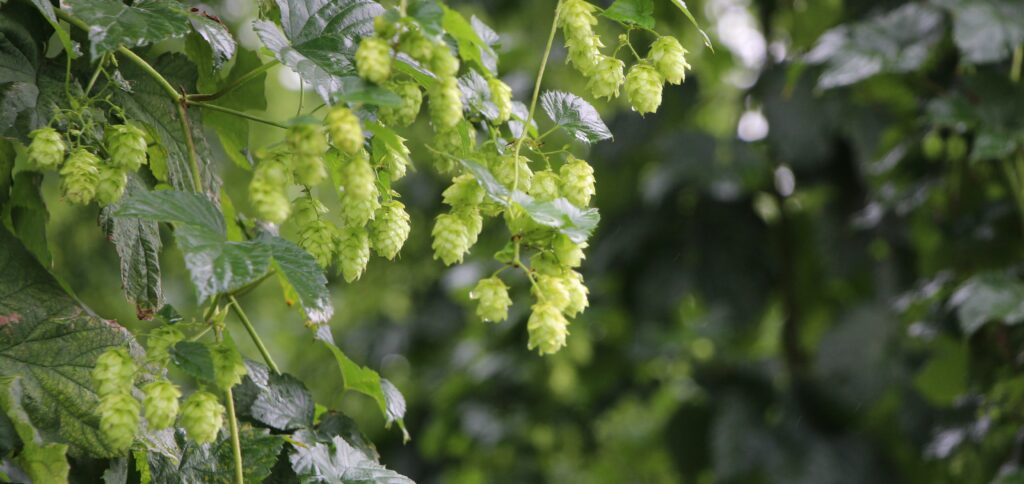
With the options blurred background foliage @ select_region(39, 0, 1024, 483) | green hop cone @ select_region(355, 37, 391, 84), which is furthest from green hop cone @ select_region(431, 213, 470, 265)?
blurred background foliage @ select_region(39, 0, 1024, 483)

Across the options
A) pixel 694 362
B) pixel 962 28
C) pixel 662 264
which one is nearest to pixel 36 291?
pixel 962 28

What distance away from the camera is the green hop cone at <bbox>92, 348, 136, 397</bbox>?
609mm

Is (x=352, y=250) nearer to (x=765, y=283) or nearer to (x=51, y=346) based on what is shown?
(x=51, y=346)

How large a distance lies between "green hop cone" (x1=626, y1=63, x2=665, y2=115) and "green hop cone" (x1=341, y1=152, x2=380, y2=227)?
7.1 inches

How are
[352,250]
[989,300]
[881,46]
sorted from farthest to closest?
[881,46] < [989,300] < [352,250]

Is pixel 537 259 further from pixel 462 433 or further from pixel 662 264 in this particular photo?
pixel 462 433

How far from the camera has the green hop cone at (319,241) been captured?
→ 0.68 m

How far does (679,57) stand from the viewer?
72cm

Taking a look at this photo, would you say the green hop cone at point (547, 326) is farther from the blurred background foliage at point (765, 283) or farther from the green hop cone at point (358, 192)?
the blurred background foliage at point (765, 283)

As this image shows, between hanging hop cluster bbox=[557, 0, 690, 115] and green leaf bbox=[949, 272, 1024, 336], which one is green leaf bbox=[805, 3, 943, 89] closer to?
green leaf bbox=[949, 272, 1024, 336]

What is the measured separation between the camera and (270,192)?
606 millimetres

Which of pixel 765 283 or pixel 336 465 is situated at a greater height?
pixel 336 465

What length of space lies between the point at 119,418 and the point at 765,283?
6.13 feet

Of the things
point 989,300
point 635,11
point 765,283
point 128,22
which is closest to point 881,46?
point 989,300
